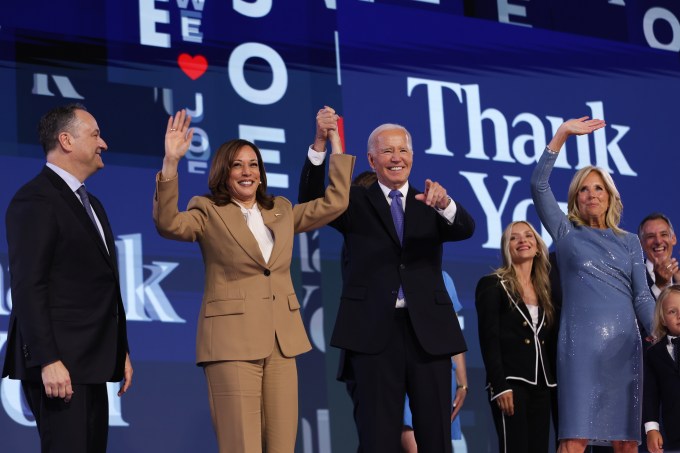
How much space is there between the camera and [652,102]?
6.55 m

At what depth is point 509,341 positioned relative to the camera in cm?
444

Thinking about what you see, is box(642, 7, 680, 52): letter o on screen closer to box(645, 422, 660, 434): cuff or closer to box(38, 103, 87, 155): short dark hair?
box(645, 422, 660, 434): cuff

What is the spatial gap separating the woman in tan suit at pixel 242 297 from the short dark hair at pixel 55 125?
32 cm

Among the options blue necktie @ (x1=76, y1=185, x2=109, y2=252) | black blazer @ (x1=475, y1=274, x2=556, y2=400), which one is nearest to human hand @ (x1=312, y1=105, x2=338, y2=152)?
blue necktie @ (x1=76, y1=185, x2=109, y2=252)

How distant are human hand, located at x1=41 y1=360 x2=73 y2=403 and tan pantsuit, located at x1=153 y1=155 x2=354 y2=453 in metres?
0.41

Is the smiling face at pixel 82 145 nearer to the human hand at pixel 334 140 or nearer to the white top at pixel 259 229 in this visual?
the white top at pixel 259 229

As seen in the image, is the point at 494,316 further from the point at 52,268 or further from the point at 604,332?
the point at 52,268

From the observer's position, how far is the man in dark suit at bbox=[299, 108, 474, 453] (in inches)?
130

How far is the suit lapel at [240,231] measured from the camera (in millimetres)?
3203

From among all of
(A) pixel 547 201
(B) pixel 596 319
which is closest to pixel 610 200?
(A) pixel 547 201

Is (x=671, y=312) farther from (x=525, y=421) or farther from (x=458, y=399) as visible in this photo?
(x=458, y=399)

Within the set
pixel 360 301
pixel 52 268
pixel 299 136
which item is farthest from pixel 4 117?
pixel 360 301

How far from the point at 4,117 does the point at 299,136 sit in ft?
4.81

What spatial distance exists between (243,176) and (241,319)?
47 cm
